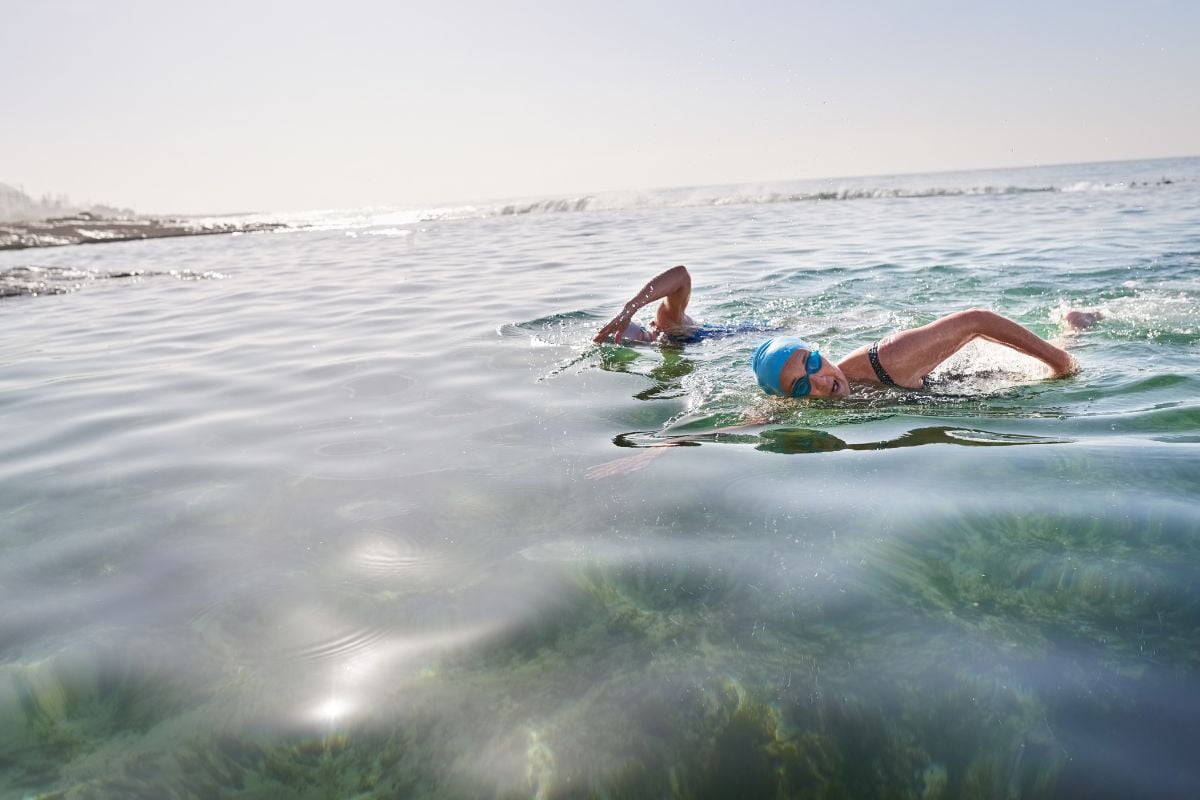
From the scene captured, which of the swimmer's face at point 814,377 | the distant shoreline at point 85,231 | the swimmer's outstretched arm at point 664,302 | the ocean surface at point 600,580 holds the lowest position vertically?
the ocean surface at point 600,580

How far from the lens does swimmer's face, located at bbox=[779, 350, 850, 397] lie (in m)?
4.89

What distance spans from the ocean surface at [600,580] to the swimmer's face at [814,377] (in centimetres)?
14

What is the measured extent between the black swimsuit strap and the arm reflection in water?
796 millimetres

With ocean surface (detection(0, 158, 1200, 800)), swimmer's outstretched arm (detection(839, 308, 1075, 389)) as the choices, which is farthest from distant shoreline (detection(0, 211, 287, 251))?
swimmer's outstretched arm (detection(839, 308, 1075, 389))

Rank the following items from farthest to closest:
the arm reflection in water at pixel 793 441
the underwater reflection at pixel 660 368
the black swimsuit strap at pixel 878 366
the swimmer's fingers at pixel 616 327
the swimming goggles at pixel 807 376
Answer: the swimmer's fingers at pixel 616 327, the underwater reflection at pixel 660 368, the black swimsuit strap at pixel 878 366, the swimming goggles at pixel 807 376, the arm reflection in water at pixel 793 441

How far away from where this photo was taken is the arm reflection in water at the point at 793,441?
13.1 ft

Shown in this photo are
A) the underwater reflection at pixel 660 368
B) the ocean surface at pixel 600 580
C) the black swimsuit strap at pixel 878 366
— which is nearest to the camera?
the ocean surface at pixel 600 580

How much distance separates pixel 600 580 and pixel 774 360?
8.32ft

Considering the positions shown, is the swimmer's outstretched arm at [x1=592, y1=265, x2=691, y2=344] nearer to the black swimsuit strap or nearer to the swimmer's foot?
the black swimsuit strap

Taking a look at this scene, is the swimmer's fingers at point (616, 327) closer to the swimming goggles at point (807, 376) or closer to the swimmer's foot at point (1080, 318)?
the swimming goggles at point (807, 376)

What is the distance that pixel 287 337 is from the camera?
8.16 m

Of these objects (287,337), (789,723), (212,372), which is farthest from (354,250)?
(789,723)

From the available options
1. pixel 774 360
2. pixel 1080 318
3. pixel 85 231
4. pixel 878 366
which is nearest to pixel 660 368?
pixel 774 360

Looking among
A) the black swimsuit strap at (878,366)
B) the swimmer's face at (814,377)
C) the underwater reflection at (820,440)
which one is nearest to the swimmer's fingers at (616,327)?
the swimmer's face at (814,377)
